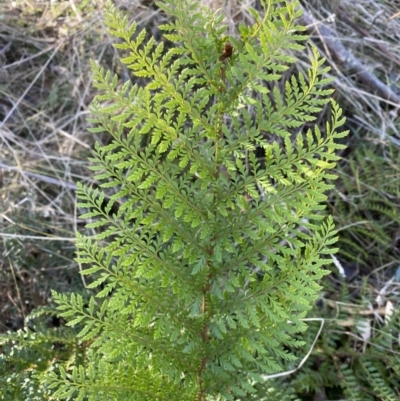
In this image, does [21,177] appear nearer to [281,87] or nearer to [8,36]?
[8,36]

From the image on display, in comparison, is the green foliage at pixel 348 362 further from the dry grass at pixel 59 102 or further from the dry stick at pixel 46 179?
the dry stick at pixel 46 179

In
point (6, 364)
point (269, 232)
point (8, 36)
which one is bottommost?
point (6, 364)

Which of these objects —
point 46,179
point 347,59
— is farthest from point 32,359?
point 347,59

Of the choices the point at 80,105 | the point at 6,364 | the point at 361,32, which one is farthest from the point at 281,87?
the point at 6,364

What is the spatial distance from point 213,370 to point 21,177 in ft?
4.56

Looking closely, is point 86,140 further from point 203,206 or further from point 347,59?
point 203,206

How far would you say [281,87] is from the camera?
2260 millimetres

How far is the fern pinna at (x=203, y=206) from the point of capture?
2.97 ft

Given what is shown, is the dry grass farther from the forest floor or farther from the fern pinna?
the fern pinna

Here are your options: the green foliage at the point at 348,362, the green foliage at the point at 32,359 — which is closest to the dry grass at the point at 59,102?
the green foliage at the point at 32,359

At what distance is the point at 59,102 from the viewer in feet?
7.68

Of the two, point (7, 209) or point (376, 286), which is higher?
point (7, 209)

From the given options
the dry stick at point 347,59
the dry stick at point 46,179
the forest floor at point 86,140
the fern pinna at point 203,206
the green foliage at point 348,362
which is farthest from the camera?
the dry stick at point 347,59

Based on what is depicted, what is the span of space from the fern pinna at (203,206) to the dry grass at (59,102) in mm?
909
